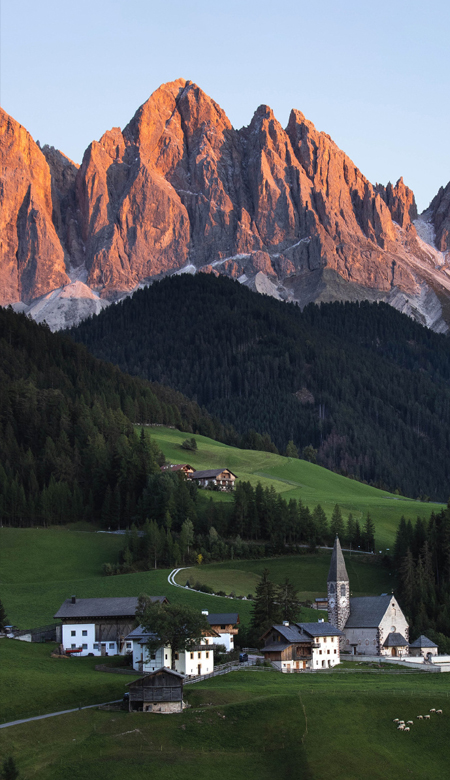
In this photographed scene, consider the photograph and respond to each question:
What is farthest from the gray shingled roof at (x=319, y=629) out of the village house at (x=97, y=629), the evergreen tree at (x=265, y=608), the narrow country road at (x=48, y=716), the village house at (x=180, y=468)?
the village house at (x=180, y=468)

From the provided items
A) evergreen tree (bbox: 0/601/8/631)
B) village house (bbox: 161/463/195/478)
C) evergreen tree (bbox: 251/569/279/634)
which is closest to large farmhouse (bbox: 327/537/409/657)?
evergreen tree (bbox: 251/569/279/634)

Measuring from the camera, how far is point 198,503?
478ft

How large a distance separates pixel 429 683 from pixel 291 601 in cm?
2425

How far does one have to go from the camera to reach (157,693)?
2653 inches

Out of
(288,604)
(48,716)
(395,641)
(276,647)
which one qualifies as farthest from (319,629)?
(48,716)

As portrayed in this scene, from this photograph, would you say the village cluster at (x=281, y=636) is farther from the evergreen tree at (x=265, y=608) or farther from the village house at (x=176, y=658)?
the evergreen tree at (x=265, y=608)

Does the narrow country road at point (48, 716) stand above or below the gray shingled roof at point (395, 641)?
below

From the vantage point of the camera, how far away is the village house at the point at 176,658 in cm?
7597

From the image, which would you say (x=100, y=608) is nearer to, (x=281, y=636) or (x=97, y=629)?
(x=97, y=629)

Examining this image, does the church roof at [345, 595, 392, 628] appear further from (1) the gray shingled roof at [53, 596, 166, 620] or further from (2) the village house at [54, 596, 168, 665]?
(2) the village house at [54, 596, 168, 665]

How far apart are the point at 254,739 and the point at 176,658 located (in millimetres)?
17324

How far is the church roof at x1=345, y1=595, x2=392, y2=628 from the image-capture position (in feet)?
316

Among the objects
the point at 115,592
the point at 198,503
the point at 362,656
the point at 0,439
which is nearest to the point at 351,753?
the point at 362,656

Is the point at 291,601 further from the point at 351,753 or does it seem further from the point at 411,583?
the point at 351,753
